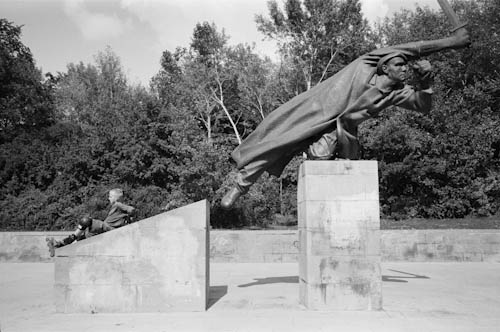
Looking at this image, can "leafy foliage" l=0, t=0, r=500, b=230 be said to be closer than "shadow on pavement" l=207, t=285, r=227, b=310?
No

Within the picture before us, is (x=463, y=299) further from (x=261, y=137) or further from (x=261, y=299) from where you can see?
(x=261, y=137)

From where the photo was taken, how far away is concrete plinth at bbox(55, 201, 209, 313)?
6.16m

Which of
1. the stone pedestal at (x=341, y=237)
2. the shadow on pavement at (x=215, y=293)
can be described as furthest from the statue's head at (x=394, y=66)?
the shadow on pavement at (x=215, y=293)

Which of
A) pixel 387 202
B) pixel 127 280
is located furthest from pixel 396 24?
pixel 127 280

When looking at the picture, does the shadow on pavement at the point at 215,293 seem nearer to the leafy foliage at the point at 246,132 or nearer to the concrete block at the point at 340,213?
the concrete block at the point at 340,213

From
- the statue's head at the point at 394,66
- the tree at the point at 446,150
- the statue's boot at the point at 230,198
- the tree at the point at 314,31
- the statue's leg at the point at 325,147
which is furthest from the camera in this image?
the tree at the point at 314,31

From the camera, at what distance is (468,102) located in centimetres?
2395

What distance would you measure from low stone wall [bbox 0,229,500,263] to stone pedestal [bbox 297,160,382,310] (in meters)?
6.45

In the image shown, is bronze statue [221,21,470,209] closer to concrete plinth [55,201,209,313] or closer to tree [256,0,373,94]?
concrete plinth [55,201,209,313]

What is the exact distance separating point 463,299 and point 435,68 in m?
22.4

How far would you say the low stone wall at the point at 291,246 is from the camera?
1263 centimetres

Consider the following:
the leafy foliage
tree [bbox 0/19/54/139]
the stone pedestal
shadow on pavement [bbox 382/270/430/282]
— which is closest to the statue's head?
the stone pedestal

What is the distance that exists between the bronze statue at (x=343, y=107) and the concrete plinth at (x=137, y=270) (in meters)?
1.08

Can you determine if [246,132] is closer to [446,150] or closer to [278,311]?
[446,150]
